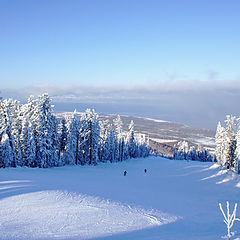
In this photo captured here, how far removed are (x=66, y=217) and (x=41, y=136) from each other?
79.0 ft

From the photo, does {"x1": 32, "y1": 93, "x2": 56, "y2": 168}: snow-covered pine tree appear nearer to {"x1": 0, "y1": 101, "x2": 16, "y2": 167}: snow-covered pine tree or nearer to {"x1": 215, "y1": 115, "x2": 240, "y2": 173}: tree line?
{"x1": 0, "y1": 101, "x2": 16, "y2": 167}: snow-covered pine tree

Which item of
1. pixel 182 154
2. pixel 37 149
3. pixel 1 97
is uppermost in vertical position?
pixel 1 97

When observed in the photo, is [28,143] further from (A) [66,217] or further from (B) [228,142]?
(B) [228,142]

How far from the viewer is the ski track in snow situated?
8516mm

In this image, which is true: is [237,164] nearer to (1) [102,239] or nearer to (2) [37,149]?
(2) [37,149]

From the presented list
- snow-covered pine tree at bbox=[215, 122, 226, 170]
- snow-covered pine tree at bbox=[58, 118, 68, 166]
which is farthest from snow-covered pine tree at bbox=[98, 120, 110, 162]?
snow-covered pine tree at bbox=[215, 122, 226, 170]

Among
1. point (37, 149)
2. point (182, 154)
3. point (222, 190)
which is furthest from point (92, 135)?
point (182, 154)

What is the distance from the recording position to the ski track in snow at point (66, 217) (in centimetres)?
852

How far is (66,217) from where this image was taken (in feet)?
Answer: 34.0

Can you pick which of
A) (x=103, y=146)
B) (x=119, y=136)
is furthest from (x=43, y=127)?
(x=119, y=136)

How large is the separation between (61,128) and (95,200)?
29375mm

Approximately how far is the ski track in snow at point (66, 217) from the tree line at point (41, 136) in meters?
19.0

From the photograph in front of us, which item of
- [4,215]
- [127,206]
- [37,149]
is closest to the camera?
[4,215]

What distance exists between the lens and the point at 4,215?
9812 mm
